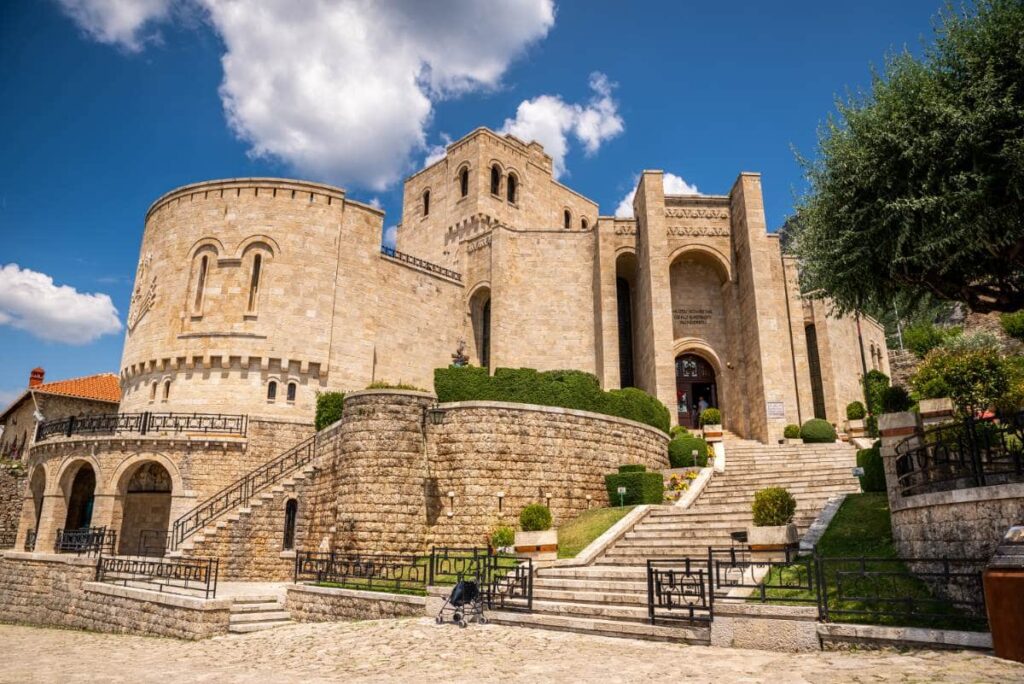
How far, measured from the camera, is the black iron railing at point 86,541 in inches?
786

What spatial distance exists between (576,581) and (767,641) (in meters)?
4.85

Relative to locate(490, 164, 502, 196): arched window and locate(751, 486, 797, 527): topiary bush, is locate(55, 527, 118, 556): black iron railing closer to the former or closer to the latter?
locate(751, 486, 797, 527): topiary bush

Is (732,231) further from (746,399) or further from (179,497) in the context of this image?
(179,497)

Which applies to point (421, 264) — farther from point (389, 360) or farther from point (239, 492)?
point (239, 492)

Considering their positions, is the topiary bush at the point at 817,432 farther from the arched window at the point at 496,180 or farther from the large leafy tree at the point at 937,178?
the arched window at the point at 496,180

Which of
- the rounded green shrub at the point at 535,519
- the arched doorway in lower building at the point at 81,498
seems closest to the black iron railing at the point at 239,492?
the arched doorway in lower building at the point at 81,498

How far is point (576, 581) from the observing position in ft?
41.9

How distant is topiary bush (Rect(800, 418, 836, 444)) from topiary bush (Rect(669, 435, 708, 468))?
4.56 metres

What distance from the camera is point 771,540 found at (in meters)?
11.5

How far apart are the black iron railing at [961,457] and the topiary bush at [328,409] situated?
1784 centimetres

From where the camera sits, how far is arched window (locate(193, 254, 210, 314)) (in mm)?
26641

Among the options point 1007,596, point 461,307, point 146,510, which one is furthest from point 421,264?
point 1007,596

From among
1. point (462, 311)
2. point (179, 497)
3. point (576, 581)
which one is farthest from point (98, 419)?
point (576, 581)

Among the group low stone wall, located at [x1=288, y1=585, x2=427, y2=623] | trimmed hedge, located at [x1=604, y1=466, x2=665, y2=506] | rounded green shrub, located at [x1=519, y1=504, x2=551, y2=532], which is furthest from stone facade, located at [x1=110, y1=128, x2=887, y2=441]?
low stone wall, located at [x1=288, y1=585, x2=427, y2=623]
